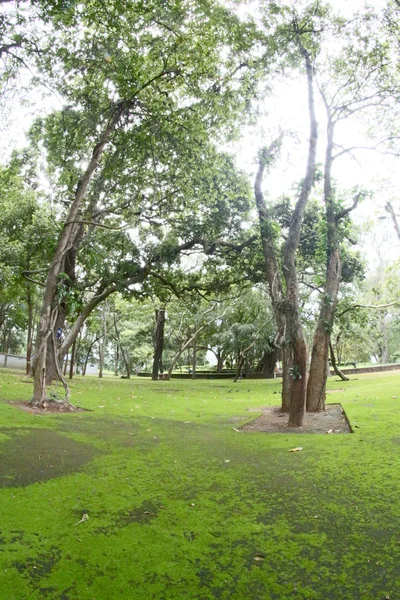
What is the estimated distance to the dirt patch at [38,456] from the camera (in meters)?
3.63

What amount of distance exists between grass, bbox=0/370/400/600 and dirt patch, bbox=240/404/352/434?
887mm

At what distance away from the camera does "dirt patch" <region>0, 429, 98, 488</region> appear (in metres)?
3.63

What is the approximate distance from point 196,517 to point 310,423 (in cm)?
446

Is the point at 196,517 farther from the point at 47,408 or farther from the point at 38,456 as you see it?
the point at 47,408

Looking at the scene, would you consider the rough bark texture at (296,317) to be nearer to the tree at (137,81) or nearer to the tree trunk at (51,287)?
the tree at (137,81)

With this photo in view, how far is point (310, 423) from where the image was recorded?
7.03m

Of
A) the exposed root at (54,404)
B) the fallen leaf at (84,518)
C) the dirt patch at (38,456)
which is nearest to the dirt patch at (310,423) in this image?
the dirt patch at (38,456)

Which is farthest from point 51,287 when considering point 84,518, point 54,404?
point 84,518

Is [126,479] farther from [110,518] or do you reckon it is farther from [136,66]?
[136,66]

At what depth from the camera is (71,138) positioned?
9242mm

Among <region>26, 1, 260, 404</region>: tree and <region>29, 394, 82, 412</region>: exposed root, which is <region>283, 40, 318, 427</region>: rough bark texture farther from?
<region>29, 394, 82, 412</region>: exposed root

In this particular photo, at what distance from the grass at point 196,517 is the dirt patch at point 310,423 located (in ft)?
2.91

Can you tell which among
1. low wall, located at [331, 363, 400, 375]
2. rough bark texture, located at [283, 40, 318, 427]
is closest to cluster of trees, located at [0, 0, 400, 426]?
rough bark texture, located at [283, 40, 318, 427]

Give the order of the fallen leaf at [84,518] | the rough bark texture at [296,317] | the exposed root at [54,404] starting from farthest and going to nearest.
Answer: the exposed root at [54,404]
the rough bark texture at [296,317]
the fallen leaf at [84,518]
